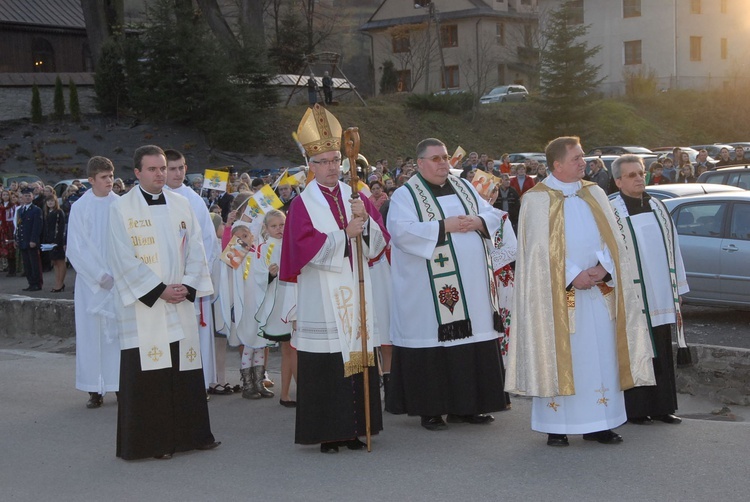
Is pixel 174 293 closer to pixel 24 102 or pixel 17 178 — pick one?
pixel 17 178

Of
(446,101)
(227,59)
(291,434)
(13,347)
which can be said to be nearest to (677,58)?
(446,101)

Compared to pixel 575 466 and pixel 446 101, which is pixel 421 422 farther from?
pixel 446 101

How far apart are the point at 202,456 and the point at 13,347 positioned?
24.6ft

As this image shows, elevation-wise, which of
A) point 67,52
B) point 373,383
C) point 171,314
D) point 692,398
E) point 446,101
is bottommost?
point 692,398

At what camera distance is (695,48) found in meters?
60.3

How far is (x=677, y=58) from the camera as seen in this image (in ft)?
194

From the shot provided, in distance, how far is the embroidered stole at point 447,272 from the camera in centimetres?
762

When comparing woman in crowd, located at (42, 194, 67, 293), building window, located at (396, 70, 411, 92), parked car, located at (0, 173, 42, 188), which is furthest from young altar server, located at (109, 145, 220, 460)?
building window, located at (396, 70, 411, 92)

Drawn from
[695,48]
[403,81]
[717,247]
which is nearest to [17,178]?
[717,247]

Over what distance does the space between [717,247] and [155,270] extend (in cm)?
749

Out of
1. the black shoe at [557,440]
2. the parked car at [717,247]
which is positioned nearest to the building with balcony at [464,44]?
the parked car at [717,247]

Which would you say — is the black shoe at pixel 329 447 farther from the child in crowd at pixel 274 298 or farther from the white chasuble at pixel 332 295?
the child in crowd at pixel 274 298

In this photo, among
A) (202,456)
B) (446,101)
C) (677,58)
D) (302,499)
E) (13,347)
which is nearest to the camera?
(302,499)

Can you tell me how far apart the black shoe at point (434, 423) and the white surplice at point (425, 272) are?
22.2 inches
